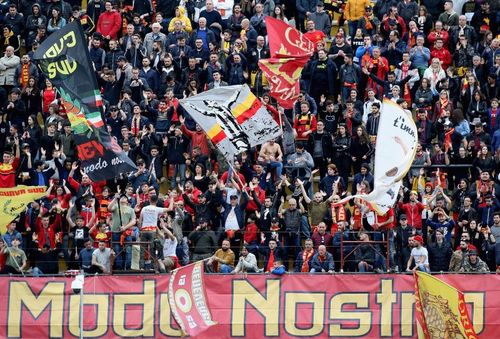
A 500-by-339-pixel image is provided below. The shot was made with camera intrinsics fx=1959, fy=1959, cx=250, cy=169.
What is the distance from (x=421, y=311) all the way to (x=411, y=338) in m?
1.57

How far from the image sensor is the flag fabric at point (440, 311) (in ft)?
116

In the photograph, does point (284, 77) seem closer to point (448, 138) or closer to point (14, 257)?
point (448, 138)

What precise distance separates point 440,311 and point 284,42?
939 centimetres

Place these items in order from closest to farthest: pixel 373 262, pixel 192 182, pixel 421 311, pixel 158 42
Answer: pixel 421 311
pixel 373 262
pixel 192 182
pixel 158 42

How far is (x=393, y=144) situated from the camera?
3722 centimetres

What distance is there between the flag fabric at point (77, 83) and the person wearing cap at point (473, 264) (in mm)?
6821

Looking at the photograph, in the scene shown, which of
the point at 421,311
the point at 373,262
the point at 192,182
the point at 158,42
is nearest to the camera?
the point at 421,311

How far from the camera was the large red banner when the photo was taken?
37.5 metres

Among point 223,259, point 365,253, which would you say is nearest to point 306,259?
point 365,253

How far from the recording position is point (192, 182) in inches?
1631

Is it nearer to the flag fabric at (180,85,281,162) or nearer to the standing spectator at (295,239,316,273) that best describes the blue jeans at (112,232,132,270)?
the flag fabric at (180,85,281,162)

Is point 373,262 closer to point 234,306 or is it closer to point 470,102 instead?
point 234,306

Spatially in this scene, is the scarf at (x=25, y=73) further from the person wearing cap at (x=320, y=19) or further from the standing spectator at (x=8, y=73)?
the person wearing cap at (x=320, y=19)

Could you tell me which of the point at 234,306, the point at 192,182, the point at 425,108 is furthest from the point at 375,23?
the point at 234,306
